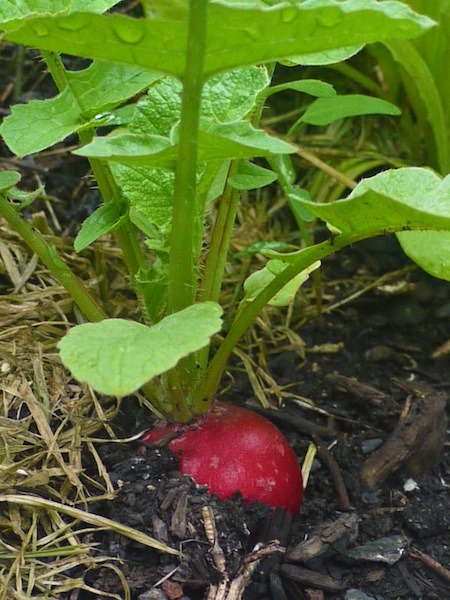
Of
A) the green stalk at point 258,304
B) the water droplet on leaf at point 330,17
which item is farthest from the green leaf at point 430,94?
the water droplet on leaf at point 330,17

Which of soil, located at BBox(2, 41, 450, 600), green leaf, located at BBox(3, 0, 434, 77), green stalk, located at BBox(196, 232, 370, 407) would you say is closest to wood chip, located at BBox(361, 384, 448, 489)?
soil, located at BBox(2, 41, 450, 600)

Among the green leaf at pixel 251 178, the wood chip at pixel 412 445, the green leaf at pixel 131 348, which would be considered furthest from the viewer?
the wood chip at pixel 412 445

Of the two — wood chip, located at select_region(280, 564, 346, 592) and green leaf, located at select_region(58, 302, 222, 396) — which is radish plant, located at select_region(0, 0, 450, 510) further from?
wood chip, located at select_region(280, 564, 346, 592)

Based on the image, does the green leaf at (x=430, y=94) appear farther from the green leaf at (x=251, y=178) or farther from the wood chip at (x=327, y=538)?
the wood chip at (x=327, y=538)

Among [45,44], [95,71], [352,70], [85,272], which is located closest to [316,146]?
[352,70]

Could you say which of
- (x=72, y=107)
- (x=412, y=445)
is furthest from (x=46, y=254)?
(x=412, y=445)

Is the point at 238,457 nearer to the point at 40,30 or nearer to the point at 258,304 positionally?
the point at 258,304

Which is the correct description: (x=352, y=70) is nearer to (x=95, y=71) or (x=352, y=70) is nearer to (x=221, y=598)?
(x=95, y=71)
